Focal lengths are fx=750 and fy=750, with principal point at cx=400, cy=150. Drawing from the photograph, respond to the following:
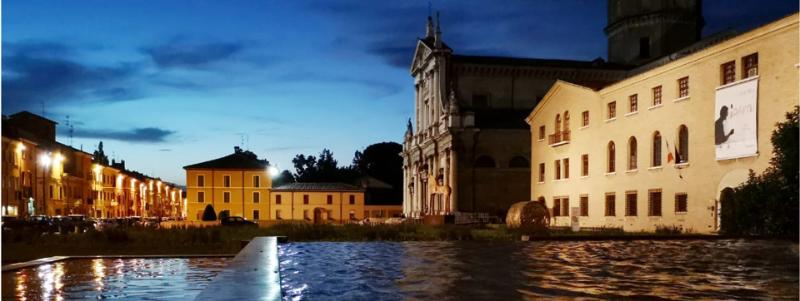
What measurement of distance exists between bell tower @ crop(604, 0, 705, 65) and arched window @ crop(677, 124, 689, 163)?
3082 cm

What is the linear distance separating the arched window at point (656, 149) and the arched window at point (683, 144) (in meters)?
2.10

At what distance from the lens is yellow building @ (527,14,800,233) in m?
29.5

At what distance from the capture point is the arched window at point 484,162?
66.2 metres

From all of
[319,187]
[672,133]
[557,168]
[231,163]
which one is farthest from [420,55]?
[672,133]

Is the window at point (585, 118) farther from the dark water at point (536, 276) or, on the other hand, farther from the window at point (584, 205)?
the dark water at point (536, 276)

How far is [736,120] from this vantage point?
30.9 meters

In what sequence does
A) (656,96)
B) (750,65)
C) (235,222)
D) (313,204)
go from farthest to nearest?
(313,204) → (235,222) → (656,96) → (750,65)

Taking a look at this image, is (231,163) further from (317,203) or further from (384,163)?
(384,163)

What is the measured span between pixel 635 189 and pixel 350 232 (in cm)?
2023

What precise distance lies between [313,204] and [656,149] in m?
68.3

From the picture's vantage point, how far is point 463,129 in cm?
6662

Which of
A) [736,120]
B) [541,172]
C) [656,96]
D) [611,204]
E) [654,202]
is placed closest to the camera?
[736,120]

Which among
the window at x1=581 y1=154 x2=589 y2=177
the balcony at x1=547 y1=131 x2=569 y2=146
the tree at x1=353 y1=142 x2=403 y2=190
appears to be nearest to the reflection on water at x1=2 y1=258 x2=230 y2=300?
the window at x1=581 y1=154 x2=589 y2=177

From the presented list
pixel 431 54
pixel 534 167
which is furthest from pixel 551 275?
pixel 431 54
